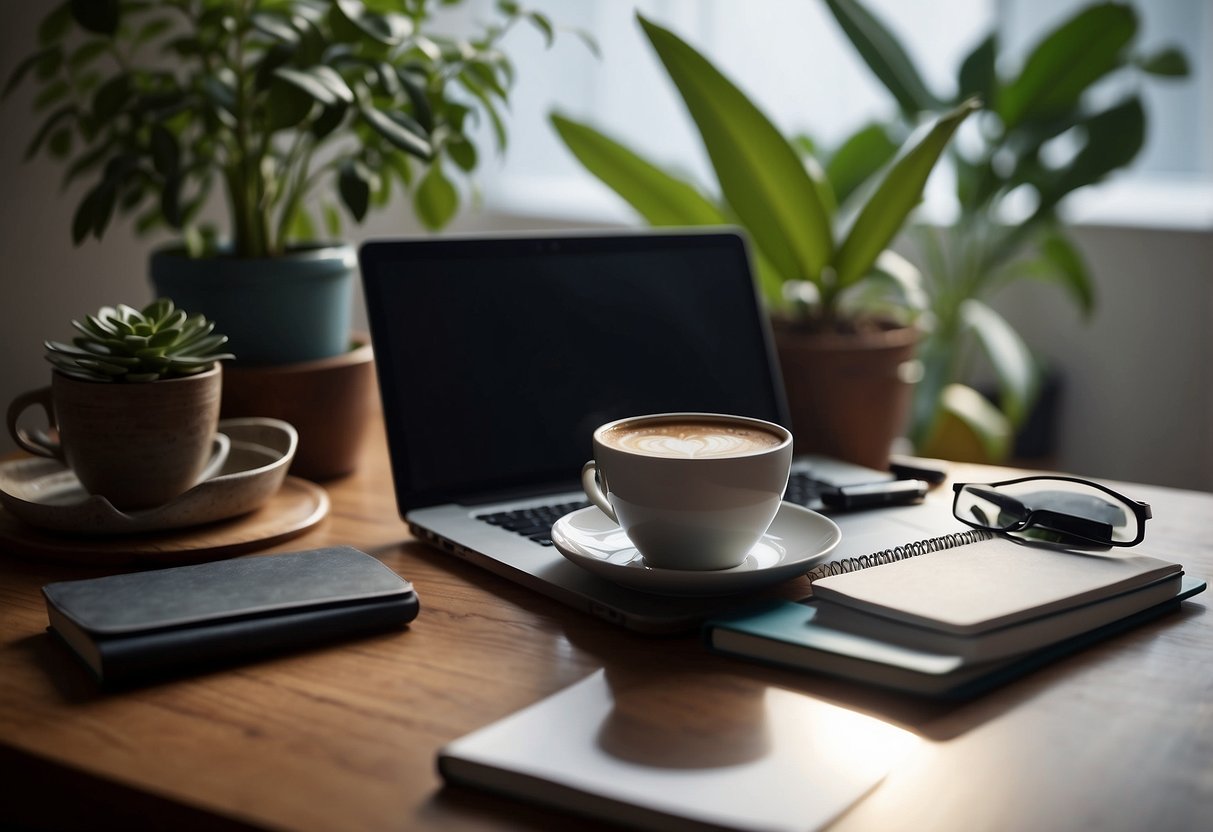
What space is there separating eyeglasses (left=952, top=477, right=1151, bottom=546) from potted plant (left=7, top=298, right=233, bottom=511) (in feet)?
1.90

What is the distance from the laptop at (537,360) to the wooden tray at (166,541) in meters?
0.10

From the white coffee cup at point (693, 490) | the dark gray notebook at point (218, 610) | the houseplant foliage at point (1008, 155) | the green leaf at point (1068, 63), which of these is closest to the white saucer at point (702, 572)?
the white coffee cup at point (693, 490)

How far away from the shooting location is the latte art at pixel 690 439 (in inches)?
28.8

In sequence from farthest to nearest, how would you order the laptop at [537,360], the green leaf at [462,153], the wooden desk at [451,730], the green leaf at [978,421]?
the green leaf at [978,421]
the green leaf at [462,153]
the laptop at [537,360]
the wooden desk at [451,730]

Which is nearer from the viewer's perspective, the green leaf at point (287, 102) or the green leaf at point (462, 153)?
the green leaf at point (287, 102)

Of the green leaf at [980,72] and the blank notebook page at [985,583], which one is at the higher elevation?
the green leaf at [980,72]

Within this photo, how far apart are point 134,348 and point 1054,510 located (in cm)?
68

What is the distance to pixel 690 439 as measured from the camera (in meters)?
0.76

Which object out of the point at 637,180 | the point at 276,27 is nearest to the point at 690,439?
the point at 276,27

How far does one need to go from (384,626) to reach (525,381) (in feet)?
1.12

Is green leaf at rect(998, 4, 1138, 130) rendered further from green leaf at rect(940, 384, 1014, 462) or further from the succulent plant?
the succulent plant

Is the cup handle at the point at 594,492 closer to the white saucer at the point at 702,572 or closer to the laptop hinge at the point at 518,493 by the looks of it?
the white saucer at the point at 702,572

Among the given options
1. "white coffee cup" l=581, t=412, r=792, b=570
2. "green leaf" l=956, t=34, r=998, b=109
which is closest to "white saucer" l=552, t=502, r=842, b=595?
"white coffee cup" l=581, t=412, r=792, b=570

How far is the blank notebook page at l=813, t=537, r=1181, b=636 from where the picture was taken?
2.10 ft
